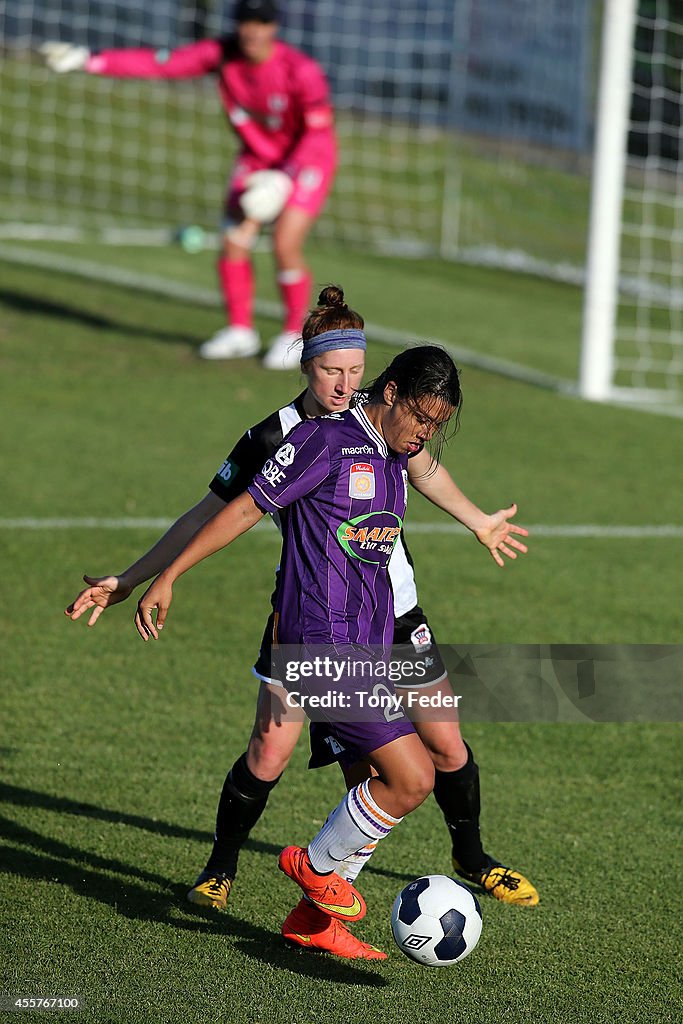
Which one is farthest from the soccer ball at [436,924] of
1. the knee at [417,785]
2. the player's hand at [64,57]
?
the player's hand at [64,57]

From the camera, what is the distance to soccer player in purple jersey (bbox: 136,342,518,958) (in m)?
3.73

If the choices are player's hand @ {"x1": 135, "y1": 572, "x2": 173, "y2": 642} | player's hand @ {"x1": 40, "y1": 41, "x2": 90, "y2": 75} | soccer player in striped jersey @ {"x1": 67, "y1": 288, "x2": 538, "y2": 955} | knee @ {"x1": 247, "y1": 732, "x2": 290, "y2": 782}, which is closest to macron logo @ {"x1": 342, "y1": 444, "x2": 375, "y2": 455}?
soccer player in striped jersey @ {"x1": 67, "y1": 288, "x2": 538, "y2": 955}

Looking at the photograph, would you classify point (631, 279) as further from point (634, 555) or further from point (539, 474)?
point (634, 555)

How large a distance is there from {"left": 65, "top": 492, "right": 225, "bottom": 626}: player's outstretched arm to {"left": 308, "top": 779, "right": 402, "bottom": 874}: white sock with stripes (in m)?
0.81

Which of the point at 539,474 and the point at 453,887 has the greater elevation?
the point at 453,887

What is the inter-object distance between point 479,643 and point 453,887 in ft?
8.48

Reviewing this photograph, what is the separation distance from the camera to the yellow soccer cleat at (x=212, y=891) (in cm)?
413

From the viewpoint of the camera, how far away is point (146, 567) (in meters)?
4.01

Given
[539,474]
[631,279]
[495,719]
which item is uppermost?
[495,719]

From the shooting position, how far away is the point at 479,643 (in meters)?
6.33

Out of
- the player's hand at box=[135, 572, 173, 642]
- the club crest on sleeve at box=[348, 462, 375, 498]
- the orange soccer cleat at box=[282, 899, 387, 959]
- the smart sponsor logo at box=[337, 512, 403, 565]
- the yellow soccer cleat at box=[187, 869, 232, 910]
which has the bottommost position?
the yellow soccer cleat at box=[187, 869, 232, 910]

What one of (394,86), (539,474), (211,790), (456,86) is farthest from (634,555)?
(394,86)

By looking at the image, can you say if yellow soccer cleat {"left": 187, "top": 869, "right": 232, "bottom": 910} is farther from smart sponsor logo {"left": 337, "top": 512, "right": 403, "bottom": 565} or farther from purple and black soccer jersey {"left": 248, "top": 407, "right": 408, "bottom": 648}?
smart sponsor logo {"left": 337, "top": 512, "right": 403, "bottom": 565}

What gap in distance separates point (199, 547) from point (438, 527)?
4.49 m
